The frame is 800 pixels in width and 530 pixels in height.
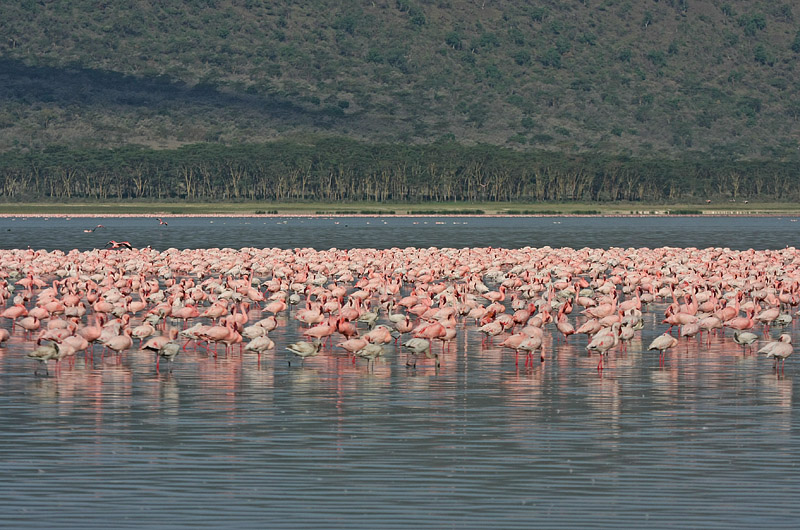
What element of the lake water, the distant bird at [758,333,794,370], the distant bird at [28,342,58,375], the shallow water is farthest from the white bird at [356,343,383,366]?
the shallow water

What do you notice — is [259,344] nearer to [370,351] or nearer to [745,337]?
[370,351]

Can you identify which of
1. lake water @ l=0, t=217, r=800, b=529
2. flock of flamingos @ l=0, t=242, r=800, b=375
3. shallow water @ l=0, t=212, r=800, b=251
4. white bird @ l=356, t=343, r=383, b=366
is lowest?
lake water @ l=0, t=217, r=800, b=529

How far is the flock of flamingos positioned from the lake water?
0.62 m

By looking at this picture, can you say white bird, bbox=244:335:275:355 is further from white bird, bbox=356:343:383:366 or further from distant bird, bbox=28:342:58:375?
distant bird, bbox=28:342:58:375

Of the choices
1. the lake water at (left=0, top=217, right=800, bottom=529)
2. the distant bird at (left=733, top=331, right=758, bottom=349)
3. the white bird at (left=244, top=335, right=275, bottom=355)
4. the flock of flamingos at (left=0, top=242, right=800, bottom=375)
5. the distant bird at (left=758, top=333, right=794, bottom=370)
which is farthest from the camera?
the distant bird at (left=733, top=331, right=758, bottom=349)

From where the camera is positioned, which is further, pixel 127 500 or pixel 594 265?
pixel 594 265

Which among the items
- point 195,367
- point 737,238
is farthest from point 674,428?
point 737,238

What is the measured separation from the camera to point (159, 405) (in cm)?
2400

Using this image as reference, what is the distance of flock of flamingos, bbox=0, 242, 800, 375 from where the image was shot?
29656 millimetres

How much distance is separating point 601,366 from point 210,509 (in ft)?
46.3

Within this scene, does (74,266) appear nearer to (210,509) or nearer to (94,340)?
(94,340)

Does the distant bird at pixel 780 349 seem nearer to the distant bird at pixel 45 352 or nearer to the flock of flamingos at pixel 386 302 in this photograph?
the flock of flamingos at pixel 386 302

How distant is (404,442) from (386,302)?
63.5ft

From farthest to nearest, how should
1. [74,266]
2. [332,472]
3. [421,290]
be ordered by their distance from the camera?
[74,266] < [421,290] < [332,472]
